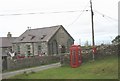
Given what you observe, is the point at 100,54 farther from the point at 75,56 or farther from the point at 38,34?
the point at 38,34

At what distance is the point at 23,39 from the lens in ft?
194

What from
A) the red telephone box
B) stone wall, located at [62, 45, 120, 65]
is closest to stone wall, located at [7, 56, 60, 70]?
stone wall, located at [62, 45, 120, 65]

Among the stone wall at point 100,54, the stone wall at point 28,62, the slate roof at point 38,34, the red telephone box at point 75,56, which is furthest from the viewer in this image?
the slate roof at point 38,34

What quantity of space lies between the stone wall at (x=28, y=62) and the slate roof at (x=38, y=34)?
10559 mm

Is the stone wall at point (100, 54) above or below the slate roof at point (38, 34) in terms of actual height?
below

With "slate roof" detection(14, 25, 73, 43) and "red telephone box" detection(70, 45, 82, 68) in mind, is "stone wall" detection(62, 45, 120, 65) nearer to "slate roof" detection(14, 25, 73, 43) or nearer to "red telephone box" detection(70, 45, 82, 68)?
"red telephone box" detection(70, 45, 82, 68)

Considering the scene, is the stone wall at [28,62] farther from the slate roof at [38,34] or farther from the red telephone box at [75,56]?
the red telephone box at [75,56]

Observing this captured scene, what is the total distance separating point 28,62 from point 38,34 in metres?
17.7

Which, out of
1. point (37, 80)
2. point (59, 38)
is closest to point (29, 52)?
point (59, 38)

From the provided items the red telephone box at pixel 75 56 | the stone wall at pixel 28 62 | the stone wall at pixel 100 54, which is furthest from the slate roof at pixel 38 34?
the red telephone box at pixel 75 56

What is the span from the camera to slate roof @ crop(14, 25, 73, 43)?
178ft

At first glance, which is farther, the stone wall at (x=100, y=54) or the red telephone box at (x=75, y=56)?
the stone wall at (x=100, y=54)

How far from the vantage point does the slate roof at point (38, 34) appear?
178 ft

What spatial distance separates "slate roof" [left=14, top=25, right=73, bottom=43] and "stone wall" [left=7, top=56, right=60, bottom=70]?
1056 centimetres
